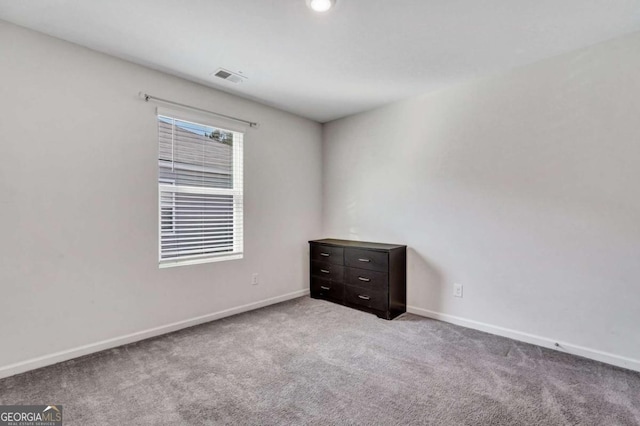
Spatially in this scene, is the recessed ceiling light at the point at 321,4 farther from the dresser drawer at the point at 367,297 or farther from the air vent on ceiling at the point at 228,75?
the dresser drawer at the point at 367,297

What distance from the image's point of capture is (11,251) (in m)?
2.08

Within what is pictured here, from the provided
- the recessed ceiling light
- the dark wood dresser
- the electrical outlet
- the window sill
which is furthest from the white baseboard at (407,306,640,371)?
the recessed ceiling light

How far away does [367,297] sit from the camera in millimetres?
3320

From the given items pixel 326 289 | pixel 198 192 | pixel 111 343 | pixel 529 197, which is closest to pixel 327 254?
pixel 326 289

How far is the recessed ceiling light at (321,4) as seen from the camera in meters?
1.83

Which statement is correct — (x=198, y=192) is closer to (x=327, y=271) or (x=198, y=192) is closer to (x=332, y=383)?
(x=327, y=271)

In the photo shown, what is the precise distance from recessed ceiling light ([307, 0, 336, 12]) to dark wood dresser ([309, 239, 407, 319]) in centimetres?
217

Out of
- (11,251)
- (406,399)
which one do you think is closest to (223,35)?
(11,251)

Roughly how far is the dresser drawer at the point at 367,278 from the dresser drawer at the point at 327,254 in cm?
17

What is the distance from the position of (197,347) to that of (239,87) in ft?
8.16

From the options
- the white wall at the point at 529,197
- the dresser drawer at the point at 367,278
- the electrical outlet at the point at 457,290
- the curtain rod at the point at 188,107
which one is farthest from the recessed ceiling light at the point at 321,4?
the electrical outlet at the point at 457,290

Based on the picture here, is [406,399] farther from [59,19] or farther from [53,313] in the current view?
[59,19]

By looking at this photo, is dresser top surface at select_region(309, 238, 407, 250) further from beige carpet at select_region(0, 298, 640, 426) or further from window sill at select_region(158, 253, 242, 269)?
window sill at select_region(158, 253, 242, 269)

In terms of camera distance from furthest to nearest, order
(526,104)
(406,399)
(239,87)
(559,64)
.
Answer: (239,87) → (526,104) → (559,64) → (406,399)
